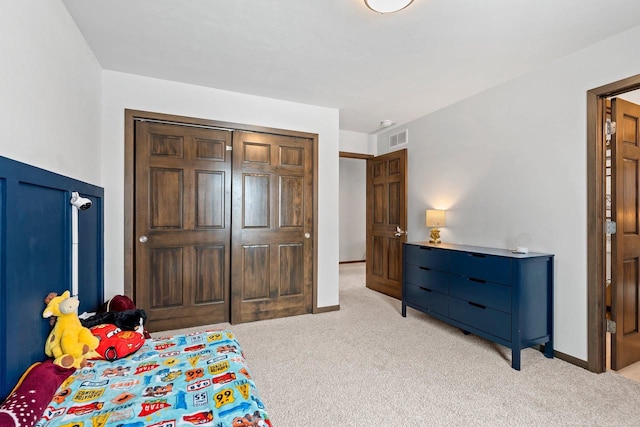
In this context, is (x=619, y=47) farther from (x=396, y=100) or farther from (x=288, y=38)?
(x=288, y=38)

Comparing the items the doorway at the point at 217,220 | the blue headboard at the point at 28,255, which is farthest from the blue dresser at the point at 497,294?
the blue headboard at the point at 28,255

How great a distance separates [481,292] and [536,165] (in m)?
1.24

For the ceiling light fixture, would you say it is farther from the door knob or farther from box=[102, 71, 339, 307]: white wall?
the door knob

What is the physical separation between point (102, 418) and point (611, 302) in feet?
10.8

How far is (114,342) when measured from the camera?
171 centimetres

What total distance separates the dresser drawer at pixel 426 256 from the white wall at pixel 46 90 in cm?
313

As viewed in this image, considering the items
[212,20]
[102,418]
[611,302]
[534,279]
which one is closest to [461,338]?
[534,279]

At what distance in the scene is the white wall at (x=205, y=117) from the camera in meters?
2.87

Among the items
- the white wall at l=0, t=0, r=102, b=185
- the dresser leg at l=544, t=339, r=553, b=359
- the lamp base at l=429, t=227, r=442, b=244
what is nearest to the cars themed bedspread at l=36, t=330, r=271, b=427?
the white wall at l=0, t=0, r=102, b=185

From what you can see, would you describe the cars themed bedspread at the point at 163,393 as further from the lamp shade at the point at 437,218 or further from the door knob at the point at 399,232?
the door knob at the point at 399,232

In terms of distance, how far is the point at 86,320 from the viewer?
1960mm

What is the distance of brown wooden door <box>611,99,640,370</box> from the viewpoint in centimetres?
238

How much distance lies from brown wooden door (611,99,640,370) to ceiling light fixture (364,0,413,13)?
6.23ft

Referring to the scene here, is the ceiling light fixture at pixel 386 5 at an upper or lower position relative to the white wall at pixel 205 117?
upper
